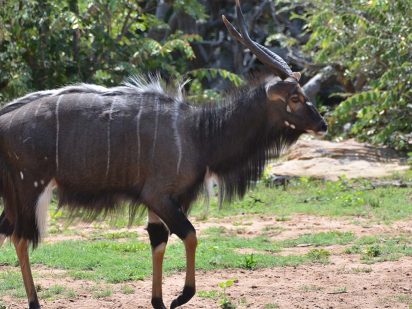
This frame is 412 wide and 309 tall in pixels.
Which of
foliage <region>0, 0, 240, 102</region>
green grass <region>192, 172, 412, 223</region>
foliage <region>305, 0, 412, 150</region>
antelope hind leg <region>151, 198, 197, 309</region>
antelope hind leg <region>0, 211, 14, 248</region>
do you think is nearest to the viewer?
antelope hind leg <region>151, 198, 197, 309</region>

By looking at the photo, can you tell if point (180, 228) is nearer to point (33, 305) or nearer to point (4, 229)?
point (33, 305)

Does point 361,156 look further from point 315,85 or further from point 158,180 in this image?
point 158,180

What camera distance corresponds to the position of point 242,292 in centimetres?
645

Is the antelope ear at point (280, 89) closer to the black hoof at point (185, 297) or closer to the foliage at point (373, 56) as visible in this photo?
the black hoof at point (185, 297)

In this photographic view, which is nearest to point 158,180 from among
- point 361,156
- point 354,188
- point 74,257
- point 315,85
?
point 74,257

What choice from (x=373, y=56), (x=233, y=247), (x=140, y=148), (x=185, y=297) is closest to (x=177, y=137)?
(x=140, y=148)

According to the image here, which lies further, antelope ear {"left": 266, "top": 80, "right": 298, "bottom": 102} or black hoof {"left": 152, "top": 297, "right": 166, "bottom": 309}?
antelope ear {"left": 266, "top": 80, "right": 298, "bottom": 102}

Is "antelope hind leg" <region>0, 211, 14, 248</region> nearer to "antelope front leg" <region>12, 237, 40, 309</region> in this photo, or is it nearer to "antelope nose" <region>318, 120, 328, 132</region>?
"antelope front leg" <region>12, 237, 40, 309</region>

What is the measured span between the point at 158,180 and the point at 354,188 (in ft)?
20.7

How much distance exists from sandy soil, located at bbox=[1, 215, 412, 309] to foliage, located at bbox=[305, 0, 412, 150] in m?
5.58

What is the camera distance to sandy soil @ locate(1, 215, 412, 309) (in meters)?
6.11

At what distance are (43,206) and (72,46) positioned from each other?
7590 mm

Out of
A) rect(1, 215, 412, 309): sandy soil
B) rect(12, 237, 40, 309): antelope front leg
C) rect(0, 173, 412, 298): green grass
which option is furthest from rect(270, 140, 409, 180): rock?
rect(12, 237, 40, 309): antelope front leg

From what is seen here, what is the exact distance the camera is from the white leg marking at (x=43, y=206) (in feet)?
19.4
